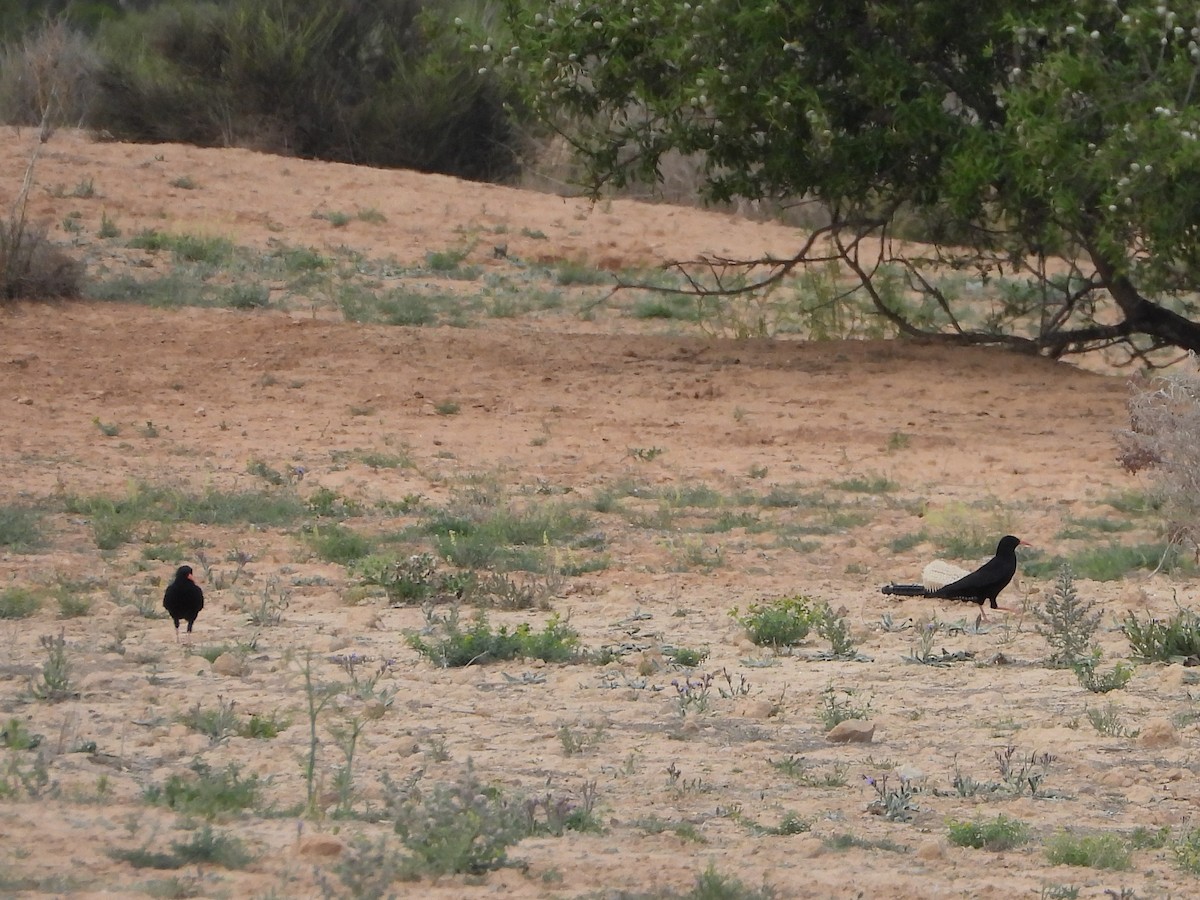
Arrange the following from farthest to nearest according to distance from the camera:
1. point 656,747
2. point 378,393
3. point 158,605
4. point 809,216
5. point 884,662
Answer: point 809,216, point 378,393, point 158,605, point 884,662, point 656,747

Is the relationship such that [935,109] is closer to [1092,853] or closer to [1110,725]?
[1110,725]

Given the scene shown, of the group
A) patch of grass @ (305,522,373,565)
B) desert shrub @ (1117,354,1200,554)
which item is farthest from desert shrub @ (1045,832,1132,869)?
patch of grass @ (305,522,373,565)

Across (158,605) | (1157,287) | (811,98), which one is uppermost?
(811,98)

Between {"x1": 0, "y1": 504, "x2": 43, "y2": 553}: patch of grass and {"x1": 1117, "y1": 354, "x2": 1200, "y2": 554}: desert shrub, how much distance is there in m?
4.62

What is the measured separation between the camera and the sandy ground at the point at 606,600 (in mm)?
4078

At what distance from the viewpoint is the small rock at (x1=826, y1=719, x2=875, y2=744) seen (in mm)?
5090

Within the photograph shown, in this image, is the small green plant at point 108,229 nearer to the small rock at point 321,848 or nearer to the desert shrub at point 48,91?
the desert shrub at point 48,91

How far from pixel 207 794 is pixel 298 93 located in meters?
21.8

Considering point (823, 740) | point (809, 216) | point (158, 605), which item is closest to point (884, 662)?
point (823, 740)

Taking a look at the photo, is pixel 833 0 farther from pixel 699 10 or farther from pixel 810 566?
pixel 810 566

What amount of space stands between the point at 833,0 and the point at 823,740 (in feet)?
26.6

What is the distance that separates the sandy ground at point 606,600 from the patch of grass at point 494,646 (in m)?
0.05

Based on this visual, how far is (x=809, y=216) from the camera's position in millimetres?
24203

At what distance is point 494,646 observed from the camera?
19.6 ft
